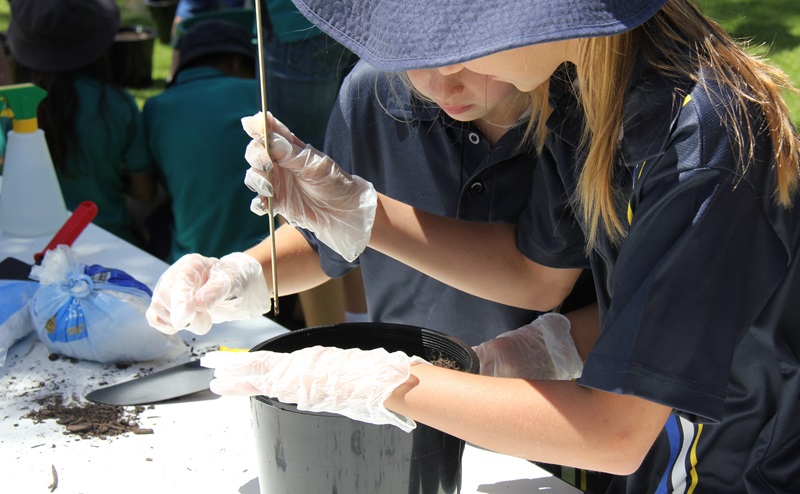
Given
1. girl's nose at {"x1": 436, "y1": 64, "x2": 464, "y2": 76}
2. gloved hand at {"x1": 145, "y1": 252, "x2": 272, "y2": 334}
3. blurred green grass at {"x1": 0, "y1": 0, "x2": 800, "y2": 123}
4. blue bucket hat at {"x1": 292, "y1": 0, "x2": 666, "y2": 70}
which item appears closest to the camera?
blue bucket hat at {"x1": 292, "y1": 0, "x2": 666, "y2": 70}

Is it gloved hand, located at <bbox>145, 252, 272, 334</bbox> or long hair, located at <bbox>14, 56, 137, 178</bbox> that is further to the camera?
long hair, located at <bbox>14, 56, 137, 178</bbox>

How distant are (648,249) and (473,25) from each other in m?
0.26

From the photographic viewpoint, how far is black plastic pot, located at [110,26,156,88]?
4.30m

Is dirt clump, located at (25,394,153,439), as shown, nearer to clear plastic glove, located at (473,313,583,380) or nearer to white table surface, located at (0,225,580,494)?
white table surface, located at (0,225,580,494)

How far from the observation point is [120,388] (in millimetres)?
1291

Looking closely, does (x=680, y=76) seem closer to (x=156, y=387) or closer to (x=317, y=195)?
(x=317, y=195)

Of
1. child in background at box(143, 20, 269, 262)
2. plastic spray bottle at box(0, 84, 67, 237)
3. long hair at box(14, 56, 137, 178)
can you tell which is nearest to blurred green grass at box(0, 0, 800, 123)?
child in background at box(143, 20, 269, 262)

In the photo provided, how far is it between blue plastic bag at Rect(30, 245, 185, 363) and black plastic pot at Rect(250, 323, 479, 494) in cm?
50

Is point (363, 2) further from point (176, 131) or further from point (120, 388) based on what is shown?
point (176, 131)

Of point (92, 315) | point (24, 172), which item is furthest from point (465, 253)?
point (24, 172)

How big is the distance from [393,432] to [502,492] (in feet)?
0.93

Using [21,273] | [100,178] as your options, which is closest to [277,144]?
[21,273]

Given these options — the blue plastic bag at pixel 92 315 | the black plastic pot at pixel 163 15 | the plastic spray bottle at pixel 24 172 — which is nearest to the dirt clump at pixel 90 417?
the blue plastic bag at pixel 92 315

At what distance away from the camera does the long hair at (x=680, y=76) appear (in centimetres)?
78
